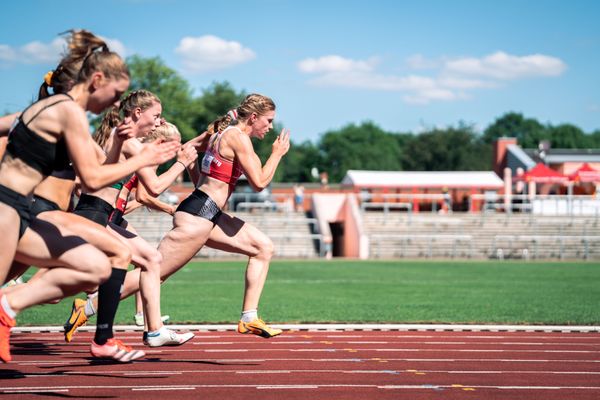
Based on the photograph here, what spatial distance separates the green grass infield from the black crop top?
6.87m

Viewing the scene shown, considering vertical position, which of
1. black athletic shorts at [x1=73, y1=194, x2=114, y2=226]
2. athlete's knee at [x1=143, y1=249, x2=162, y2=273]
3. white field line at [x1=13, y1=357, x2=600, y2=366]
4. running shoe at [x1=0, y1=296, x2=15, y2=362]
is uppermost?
black athletic shorts at [x1=73, y1=194, x2=114, y2=226]

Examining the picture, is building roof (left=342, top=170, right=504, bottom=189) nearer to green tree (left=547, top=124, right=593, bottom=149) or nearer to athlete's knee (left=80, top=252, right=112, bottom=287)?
athlete's knee (left=80, top=252, right=112, bottom=287)

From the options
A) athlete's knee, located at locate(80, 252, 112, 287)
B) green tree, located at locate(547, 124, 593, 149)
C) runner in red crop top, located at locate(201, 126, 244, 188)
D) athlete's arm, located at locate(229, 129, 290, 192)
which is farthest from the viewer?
green tree, located at locate(547, 124, 593, 149)

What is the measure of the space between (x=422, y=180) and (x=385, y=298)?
40.5 meters

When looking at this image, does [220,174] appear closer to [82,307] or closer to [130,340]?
[82,307]

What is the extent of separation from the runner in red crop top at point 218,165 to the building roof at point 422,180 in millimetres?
47300

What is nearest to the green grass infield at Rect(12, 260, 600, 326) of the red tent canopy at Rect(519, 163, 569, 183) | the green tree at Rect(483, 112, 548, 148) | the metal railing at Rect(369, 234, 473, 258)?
the metal railing at Rect(369, 234, 473, 258)

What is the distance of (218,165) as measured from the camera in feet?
29.1

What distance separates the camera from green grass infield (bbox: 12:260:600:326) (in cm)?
1358

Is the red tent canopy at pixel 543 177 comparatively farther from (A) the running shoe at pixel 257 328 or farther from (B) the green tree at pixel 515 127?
(B) the green tree at pixel 515 127

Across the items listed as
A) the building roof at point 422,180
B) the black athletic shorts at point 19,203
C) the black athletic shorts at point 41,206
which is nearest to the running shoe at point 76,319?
the black athletic shorts at point 41,206

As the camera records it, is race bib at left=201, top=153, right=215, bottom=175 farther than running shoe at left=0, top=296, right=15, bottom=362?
Yes

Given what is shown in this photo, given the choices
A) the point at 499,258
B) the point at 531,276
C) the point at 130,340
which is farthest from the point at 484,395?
the point at 499,258

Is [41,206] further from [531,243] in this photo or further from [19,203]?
[531,243]
